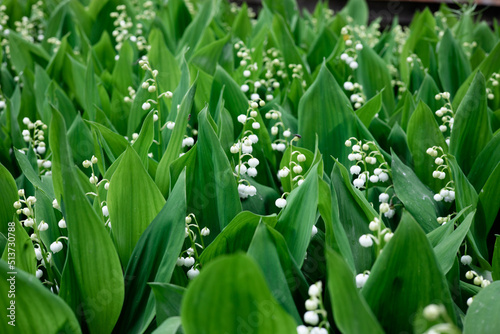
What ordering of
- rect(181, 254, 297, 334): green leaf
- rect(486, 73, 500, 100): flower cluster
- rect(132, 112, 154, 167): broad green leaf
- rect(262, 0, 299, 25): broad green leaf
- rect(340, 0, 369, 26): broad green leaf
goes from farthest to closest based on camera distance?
1. rect(340, 0, 369, 26): broad green leaf
2. rect(262, 0, 299, 25): broad green leaf
3. rect(486, 73, 500, 100): flower cluster
4. rect(132, 112, 154, 167): broad green leaf
5. rect(181, 254, 297, 334): green leaf

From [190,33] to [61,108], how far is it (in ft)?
2.37

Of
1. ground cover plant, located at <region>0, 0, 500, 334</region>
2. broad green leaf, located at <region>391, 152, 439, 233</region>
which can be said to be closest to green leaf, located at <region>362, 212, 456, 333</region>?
ground cover plant, located at <region>0, 0, 500, 334</region>

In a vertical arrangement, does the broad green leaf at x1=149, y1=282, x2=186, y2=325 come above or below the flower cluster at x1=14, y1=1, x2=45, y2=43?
above

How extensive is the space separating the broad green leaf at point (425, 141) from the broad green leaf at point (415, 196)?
3.6 inches

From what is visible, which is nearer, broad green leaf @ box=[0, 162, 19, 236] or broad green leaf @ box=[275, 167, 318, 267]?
broad green leaf @ box=[275, 167, 318, 267]

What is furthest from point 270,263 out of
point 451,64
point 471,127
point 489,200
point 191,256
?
point 451,64

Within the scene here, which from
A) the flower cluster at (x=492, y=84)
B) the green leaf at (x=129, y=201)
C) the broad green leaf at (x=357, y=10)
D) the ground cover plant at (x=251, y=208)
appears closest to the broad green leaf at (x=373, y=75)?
the ground cover plant at (x=251, y=208)

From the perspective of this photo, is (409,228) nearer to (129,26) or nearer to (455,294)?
(455,294)

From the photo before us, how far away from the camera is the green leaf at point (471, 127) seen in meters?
1.24

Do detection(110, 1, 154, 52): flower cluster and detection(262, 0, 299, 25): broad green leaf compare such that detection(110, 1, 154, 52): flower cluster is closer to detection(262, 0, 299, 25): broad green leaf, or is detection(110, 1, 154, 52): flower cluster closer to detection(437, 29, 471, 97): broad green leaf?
detection(262, 0, 299, 25): broad green leaf

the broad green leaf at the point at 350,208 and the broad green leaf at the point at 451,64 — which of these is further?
the broad green leaf at the point at 451,64

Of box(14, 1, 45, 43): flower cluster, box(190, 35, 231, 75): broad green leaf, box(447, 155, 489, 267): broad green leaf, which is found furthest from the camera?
box(14, 1, 45, 43): flower cluster

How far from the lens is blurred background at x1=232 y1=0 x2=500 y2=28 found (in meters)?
4.30

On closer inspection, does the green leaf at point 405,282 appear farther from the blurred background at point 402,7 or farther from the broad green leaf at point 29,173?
the blurred background at point 402,7
